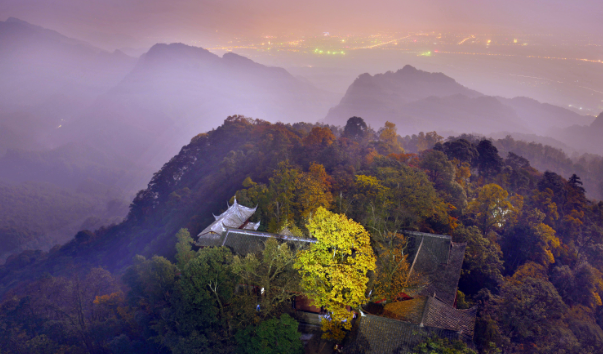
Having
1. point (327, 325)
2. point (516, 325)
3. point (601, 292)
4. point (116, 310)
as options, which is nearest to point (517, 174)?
point (601, 292)

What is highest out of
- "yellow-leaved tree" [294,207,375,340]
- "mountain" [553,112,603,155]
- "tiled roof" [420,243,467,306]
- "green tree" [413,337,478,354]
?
"yellow-leaved tree" [294,207,375,340]

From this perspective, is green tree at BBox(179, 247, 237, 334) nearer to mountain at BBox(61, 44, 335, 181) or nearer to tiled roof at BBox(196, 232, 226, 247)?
tiled roof at BBox(196, 232, 226, 247)

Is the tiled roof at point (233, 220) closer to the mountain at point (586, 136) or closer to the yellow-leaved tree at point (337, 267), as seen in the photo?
the yellow-leaved tree at point (337, 267)

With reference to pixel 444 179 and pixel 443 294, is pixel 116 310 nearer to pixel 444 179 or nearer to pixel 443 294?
pixel 443 294

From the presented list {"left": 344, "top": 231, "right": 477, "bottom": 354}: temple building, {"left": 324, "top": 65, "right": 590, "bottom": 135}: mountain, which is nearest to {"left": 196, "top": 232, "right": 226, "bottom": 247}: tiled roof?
{"left": 344, "top": 231, "right": 477, "bottom": 354}: temple building

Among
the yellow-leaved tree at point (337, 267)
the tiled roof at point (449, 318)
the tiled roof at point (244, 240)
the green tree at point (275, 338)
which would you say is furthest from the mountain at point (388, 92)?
the green tree at point (275, 338)

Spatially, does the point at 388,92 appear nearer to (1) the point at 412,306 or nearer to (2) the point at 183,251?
(2) the point at 183,251

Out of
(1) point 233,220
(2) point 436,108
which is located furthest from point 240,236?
(2) point 436,108
